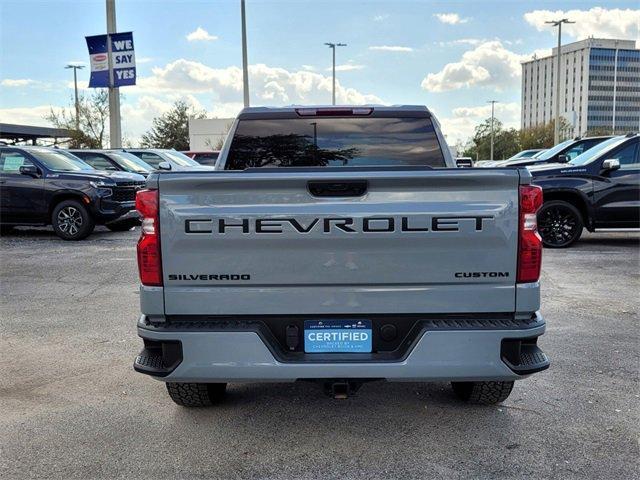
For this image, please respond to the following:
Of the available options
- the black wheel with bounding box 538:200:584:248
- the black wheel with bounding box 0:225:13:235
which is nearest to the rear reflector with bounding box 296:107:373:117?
the black wheel with bounding box 538:200:584:248

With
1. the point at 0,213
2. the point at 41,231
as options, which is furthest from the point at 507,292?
the point at 41,231

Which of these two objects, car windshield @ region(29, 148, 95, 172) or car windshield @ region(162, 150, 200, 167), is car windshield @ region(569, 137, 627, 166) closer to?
car windshield @ region(29, 148, 95, 172)

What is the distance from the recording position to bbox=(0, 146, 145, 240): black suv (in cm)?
1161

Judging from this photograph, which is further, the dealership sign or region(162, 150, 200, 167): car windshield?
the dealership sign

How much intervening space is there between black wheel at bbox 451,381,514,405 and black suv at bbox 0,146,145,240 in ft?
29.7

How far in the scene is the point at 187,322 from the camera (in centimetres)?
320

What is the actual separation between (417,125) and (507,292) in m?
1.74

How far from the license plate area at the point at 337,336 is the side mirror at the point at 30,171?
405 inches

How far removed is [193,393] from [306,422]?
0.74 meters

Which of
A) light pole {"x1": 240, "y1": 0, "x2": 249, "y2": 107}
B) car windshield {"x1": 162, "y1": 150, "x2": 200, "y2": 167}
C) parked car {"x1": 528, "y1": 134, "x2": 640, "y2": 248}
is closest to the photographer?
parked car {"x1": 528, "y1": 134, "x2": 640, "y2": 248}

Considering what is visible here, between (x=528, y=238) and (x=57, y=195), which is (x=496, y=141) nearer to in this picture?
(x=57, y=195)

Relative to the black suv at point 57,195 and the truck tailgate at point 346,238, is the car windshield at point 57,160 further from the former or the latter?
the truck tailgate at point 346,238

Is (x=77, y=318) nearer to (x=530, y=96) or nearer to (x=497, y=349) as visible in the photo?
(x=497, y=349)

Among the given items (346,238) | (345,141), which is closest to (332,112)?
(345,141)
